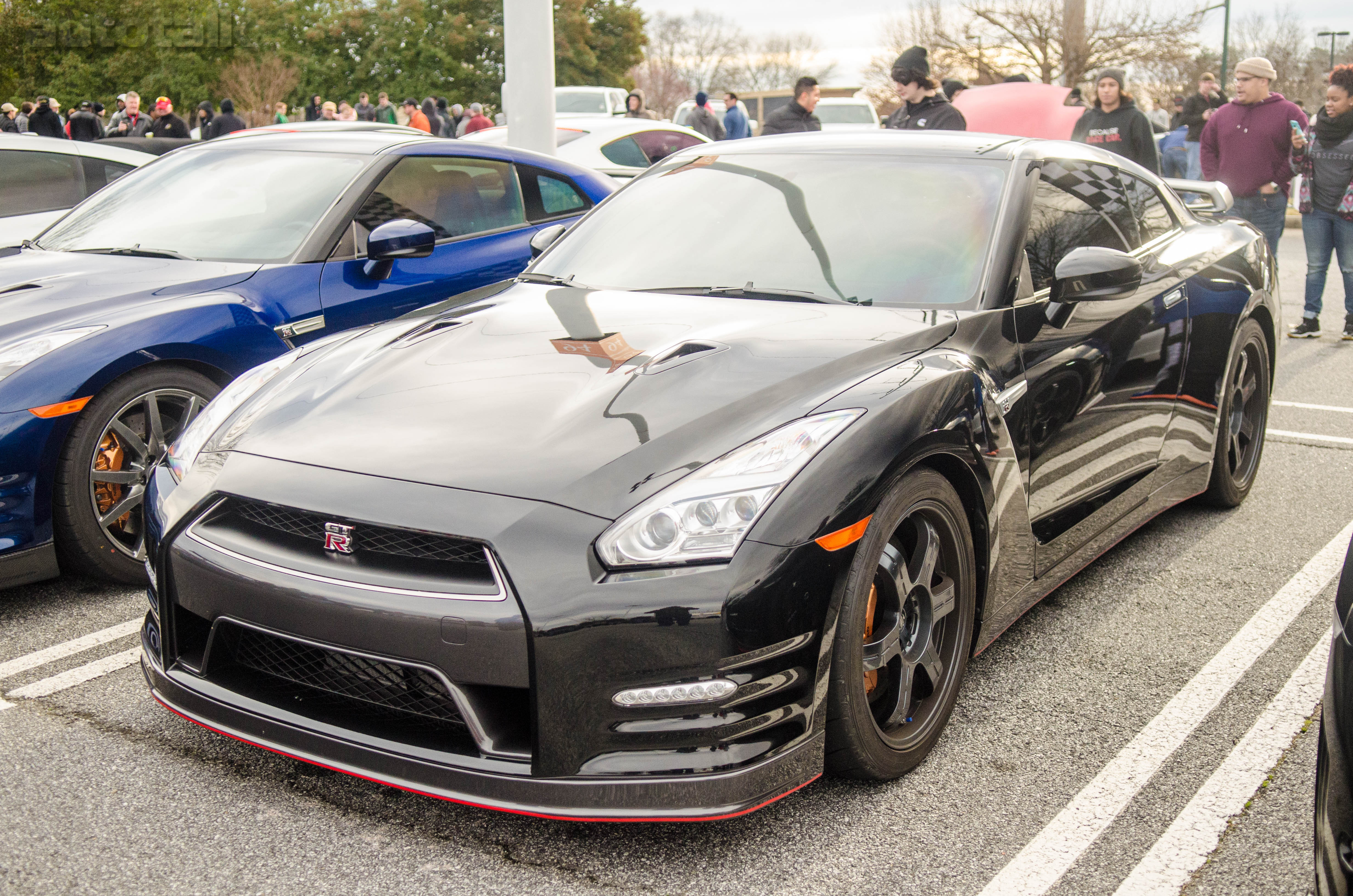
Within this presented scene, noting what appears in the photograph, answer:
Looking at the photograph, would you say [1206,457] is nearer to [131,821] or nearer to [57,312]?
[131,821]

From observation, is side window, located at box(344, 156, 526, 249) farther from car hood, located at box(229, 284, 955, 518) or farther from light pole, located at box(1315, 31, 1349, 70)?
light pole, located at box(1315, 31, 1349, 70)

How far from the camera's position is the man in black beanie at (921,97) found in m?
8.16

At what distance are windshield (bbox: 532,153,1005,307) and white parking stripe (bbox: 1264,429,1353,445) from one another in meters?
3.45

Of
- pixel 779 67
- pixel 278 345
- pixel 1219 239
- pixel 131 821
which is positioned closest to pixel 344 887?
pixel 131 821

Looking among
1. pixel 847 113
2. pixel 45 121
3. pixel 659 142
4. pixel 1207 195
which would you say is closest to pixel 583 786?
pixel 1207 195

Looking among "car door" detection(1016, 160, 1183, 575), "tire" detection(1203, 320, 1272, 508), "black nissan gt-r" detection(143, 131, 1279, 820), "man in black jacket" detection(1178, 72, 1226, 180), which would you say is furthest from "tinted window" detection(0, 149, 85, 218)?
"man in black jacket" detection(1178, 72, 1226, 180)

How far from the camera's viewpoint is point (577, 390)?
2730 mm

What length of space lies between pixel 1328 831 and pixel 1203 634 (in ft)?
6.97

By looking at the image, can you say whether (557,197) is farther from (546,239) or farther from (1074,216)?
(1074,216)

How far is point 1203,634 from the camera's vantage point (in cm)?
370

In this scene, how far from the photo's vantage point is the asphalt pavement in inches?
94.7

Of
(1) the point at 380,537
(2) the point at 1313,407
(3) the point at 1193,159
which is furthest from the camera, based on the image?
(3) the point at 1193,159

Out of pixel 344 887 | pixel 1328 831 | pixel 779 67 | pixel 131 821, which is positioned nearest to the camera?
pixel 1328 831

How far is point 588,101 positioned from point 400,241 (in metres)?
22.3
